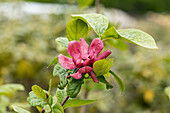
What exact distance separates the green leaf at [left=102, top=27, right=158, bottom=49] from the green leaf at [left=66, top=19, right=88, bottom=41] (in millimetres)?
42

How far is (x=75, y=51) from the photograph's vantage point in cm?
35

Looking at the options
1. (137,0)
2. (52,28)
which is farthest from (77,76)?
(137,0)

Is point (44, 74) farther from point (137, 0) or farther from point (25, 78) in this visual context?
point (137, 0)

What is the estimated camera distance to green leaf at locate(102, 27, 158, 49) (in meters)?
0.34

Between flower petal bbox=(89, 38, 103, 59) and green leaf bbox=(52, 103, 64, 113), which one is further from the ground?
flower petal bbox=(89, 38, 103, 59)

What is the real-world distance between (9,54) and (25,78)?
10.5 inches

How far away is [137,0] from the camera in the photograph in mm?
6297

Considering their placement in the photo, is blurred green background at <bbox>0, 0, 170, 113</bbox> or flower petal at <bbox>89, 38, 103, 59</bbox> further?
blurred green background at <bbox>0, 0, 170, 113</bbox>

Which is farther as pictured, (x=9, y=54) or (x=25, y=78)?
(x=25, y=78)

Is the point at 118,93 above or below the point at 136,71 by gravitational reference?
below

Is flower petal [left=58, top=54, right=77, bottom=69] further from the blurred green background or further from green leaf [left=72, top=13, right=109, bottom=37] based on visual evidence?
the blurred green background

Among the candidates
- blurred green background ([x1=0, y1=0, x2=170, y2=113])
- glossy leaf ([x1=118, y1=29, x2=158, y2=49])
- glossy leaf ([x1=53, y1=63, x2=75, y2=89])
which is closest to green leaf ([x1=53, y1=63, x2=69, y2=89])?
glossy leaf ([x1=53, y1=63, x2=75, y2=89])

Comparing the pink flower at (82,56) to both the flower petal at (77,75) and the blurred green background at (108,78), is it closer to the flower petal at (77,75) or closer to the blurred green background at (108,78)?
the flower petal at (77,75)

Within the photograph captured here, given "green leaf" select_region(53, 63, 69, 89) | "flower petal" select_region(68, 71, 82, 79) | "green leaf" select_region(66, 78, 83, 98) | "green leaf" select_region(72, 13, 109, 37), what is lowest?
"green leaf" select_region(66, 78, 83, 98)
